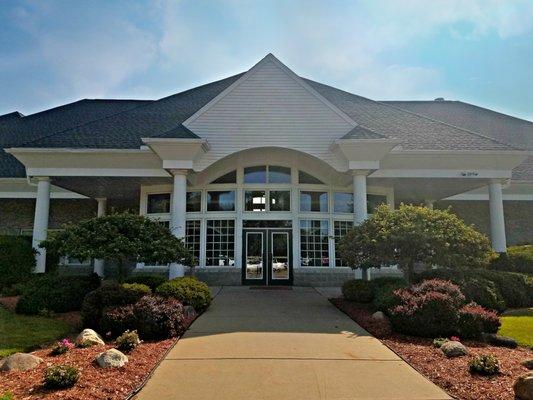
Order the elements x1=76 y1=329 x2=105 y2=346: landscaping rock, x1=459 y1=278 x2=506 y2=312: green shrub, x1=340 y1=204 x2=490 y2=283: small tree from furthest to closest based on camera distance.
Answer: x1=340 y1=204 x2=490 y2=283: small tree, x1=459 y1=278 x2=506 y2=312: green shrub, x1=76 y1=329 x2=105 y2=346: landscaping rock

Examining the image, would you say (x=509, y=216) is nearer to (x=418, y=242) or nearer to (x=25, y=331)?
(x=418, y=242)

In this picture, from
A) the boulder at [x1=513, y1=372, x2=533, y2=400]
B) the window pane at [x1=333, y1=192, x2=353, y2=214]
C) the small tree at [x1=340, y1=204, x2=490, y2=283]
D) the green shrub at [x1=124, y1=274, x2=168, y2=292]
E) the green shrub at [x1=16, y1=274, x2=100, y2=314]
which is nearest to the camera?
the boulder at [x1=513, y1=372, x2=533, y2=400]

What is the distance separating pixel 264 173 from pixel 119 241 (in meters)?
9.59

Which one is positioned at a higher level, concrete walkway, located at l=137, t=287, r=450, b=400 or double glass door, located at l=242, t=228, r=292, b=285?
double glass door, located at l=242, t=228, r=292, b=285

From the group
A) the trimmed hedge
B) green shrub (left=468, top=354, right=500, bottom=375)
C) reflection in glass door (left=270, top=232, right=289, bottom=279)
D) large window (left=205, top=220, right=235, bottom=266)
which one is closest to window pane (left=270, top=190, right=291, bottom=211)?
reflection in glass door (left=270, top=232, right=289, bottom=279)

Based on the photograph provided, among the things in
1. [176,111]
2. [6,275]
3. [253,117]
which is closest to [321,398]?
[253,117]

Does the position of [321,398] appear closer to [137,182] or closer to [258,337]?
[258,337]

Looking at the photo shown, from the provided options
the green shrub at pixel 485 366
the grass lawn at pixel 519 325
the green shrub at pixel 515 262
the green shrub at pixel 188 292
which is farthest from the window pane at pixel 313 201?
the green shrub at pixel 485 366

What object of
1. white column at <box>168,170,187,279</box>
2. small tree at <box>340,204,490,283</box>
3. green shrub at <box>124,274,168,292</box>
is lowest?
green shrub at <box>124,274,168,292</box>

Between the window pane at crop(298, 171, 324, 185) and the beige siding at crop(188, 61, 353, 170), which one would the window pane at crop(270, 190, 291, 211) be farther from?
the beige siding at crop(188, 61, 353, 170)

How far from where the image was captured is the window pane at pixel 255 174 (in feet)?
64.2

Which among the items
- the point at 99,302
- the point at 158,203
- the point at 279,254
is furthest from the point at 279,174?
the point at 99,302

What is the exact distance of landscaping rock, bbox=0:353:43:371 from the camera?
666cm

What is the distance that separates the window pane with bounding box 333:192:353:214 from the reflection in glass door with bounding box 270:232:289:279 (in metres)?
2.70
